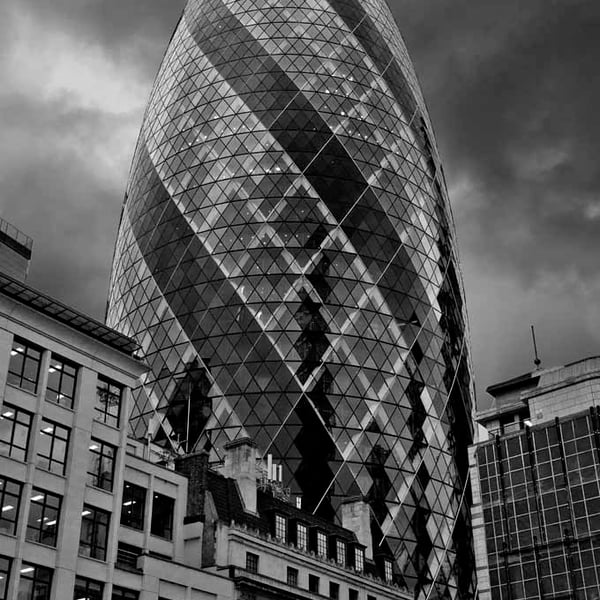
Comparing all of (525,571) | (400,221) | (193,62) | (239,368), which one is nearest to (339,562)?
(525,571)

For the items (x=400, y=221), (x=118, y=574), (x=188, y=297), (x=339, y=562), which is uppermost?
(x=400, y=221)

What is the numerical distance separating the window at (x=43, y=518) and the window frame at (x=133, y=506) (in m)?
3.89

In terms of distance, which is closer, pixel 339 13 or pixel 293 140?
pixel 293 140

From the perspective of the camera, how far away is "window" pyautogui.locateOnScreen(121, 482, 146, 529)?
31656 mm

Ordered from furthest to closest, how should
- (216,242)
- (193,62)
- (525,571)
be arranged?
(193,62), (216,242), (525,571)

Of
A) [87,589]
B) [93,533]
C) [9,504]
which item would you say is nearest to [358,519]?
[93,533]

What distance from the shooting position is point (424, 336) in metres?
61.5

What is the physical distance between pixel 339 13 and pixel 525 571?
40424 millimetres

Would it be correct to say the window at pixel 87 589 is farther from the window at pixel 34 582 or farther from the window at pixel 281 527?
the window at pixel 281 527

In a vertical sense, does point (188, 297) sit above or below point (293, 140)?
below

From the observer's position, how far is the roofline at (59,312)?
2833 centimetres

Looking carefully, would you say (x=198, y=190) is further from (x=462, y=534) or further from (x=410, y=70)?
(x=462, y=534)

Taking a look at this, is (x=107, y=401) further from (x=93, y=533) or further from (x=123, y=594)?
(x=123, y=594)

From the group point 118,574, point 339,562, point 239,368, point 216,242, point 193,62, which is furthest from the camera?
point 193,62
